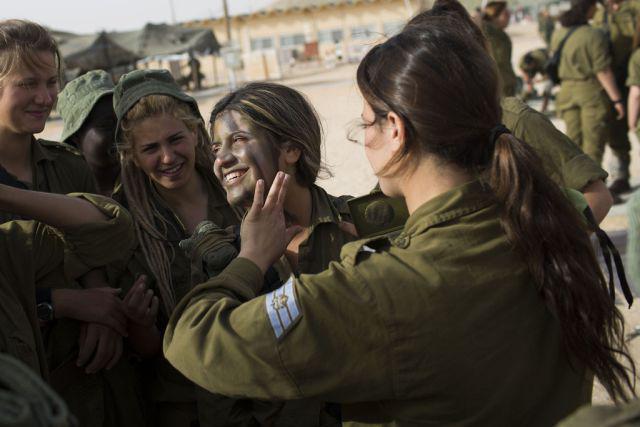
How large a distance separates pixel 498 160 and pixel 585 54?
6.41 m

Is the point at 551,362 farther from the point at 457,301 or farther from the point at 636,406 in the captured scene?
the point at 636,406

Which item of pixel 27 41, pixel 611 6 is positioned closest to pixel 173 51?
pixel 611 6

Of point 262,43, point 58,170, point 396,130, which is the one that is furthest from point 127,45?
point 396,130

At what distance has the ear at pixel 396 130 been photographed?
65.4 inches

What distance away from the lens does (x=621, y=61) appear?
7984mm

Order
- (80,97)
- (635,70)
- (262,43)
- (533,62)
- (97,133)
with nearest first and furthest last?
(97,133) < (80,97) < (635,70) < (533,62) < (262,43)

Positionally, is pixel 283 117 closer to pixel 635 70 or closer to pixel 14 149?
pixel 14 149

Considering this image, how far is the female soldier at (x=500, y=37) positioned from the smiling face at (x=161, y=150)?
16.0 ft

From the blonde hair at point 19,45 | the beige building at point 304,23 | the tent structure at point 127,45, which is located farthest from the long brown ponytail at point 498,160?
the beige building at point 304,23

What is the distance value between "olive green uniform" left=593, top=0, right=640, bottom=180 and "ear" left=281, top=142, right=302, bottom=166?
20.0 feet

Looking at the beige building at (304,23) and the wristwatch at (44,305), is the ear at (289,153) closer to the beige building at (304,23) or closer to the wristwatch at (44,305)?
the wristwatch at (44,305)

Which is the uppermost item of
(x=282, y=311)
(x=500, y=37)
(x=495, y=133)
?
(x=495, y=133)

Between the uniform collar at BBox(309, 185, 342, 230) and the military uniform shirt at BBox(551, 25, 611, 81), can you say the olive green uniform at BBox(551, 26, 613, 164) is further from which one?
the uniform collar at BBox(309, 185, 342, 230)

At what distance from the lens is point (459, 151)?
1.69 m
